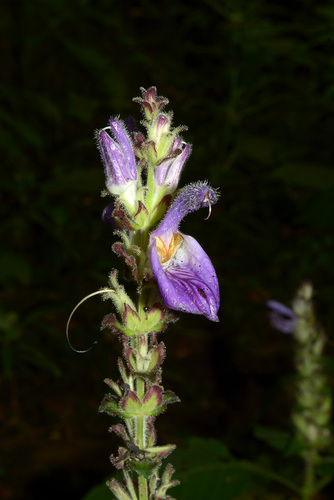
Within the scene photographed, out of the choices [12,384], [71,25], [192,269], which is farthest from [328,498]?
[71,25]

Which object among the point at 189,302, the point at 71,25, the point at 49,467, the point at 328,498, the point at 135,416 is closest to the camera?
the point at 189,302

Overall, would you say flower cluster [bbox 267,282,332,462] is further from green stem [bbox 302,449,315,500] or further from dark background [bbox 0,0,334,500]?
dark background [bbox 0,0,334,500]

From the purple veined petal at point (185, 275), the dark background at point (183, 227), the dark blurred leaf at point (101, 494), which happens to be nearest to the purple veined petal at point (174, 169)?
the purple veined petal at point (185, 275)

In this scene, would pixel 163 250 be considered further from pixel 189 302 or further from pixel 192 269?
pixel 189 302

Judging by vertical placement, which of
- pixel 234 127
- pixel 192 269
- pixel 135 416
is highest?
pixel 234 127

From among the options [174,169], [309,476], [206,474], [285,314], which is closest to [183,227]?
[285,314]

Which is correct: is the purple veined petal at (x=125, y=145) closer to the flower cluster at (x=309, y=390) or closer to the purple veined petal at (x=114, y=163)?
the purple veined petal at (x=114, y=163)

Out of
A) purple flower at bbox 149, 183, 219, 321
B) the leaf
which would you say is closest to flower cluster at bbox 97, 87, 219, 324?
purple flower at bbox 149, 183, 219, 321
